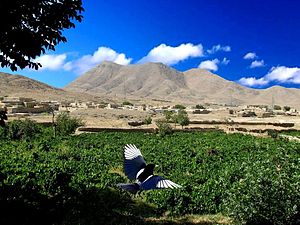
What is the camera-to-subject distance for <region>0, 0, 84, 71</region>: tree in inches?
380

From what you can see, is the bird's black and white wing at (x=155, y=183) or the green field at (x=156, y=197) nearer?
the bird's black and white wing at (x=155, y=183)

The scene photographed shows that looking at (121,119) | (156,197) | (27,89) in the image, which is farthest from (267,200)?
(27,89)

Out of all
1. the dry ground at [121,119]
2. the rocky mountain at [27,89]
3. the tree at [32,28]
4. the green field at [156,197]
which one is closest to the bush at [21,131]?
the dry ground at [121,119]

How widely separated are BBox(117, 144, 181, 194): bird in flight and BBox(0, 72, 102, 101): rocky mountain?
11842 centimetres

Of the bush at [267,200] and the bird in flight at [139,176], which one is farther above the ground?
the bird in flight at [139,176]

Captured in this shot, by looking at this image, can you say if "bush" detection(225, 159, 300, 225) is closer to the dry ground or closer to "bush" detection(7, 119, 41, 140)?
"bush" detection(7, 119, 41, 140)

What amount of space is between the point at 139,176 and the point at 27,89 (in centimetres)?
13781

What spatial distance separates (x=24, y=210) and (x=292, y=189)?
28.2ft

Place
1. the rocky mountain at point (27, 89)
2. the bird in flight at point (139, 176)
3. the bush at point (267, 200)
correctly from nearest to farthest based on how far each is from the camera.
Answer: the bird in flight at point (139, 176)
the bush at point (267, 200)
the rocky mountain at point (27, 89)

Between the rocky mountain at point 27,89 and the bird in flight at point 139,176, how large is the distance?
389 ft

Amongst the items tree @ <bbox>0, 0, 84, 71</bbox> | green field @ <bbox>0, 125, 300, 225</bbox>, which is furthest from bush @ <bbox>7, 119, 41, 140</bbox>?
tree @ <bbox>0, 0, 84, 71</bbox>

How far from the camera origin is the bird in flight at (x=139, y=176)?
29.0 feet

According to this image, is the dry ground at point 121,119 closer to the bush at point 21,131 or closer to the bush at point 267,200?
the bush at point 21,131

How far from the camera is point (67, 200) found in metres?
15.3
